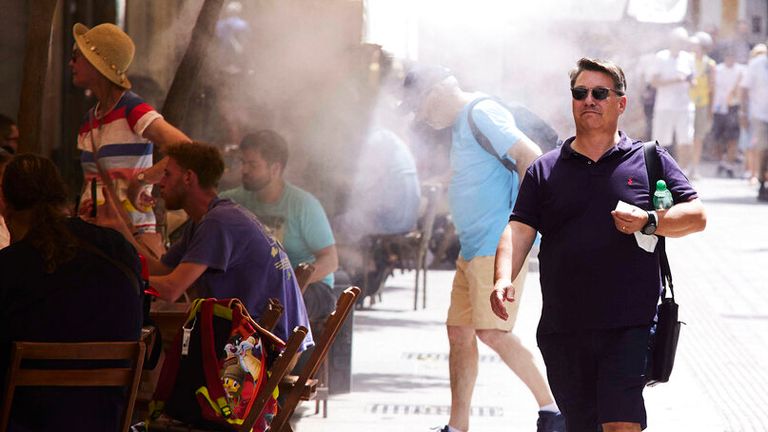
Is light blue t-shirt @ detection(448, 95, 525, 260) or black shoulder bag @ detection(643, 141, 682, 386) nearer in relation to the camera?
black shoulder bag @ detection(643, 141, 682, 386)

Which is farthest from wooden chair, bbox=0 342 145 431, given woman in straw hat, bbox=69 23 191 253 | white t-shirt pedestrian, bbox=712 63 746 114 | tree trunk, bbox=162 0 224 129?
white t-shirt pedestrian, bbox=712 63 746 114

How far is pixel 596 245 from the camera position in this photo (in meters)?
5.10

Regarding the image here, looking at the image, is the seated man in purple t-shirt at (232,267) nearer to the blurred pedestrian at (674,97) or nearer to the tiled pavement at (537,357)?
the tiled pavement at (537,357)

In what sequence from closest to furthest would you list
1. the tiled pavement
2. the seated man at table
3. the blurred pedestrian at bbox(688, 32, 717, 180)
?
the seated man at table
the tiled pavement
the blurred pedestrian at bbox(688, 32, 717, 180)

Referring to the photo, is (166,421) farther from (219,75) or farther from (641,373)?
(219,75)

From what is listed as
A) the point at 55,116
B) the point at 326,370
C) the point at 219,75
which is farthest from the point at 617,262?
the point at 55,116

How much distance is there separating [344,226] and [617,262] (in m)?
5.61

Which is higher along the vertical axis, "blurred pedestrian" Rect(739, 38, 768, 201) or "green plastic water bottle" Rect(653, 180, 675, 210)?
"green plastic water bottle" Rect(653, 180, 675, 210)

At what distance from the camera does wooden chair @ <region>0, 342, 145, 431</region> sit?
14.7 ft

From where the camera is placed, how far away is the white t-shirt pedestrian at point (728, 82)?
23406 millimetres

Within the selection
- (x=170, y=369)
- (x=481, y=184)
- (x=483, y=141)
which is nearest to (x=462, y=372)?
(x=481, y=184)

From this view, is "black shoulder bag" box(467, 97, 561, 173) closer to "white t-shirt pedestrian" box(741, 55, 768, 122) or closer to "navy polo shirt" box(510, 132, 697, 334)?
"navy polo shirt" box(510, 132, 697, 334)

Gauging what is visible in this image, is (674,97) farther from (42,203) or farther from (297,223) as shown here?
(42,203)

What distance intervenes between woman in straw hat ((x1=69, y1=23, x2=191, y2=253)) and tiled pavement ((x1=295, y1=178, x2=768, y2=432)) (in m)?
1.35
